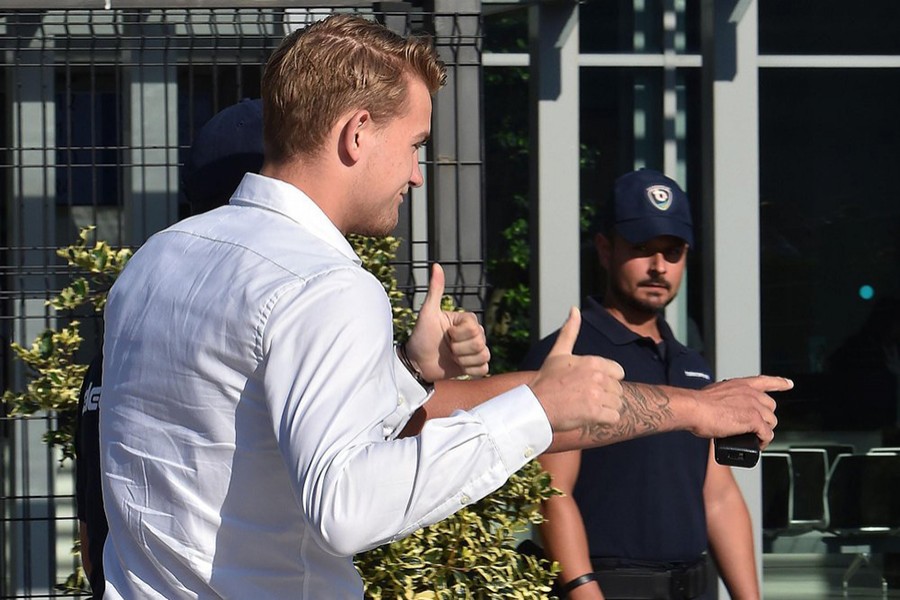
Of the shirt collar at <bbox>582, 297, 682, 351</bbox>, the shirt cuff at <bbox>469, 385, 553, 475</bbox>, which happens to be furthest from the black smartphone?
the shirt collar at <bbox>582, 297, 682, 351</bbox>

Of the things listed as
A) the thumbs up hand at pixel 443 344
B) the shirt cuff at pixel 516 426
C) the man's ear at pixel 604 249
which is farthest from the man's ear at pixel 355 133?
the man's ear at pixel 604 249

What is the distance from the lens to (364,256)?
3.56 meters

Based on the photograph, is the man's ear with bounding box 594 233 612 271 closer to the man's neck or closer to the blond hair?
the man's neck

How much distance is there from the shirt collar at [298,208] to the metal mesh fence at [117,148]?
190 cm

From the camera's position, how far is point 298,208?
1.83 metres

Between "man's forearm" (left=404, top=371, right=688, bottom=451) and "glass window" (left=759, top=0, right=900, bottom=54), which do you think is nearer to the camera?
"man's forearm" (left=404, top=371, right=688, bottom=451)

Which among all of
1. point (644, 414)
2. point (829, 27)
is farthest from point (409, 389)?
point (829, 27)

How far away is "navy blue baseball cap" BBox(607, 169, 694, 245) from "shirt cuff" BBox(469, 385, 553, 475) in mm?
2127

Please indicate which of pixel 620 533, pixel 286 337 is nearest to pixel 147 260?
pixel 286 337

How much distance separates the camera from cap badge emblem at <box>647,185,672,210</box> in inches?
152

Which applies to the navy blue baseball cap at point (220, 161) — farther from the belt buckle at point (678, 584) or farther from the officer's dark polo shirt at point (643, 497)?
the belt buckle at point (678, 584)

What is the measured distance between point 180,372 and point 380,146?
40 centimetres

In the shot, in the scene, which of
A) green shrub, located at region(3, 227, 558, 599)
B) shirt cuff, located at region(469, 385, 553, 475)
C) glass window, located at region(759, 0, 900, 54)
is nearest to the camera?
shirt cuff, located at region(469, 385, 553, 475)

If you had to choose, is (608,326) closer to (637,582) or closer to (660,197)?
(660,197)
